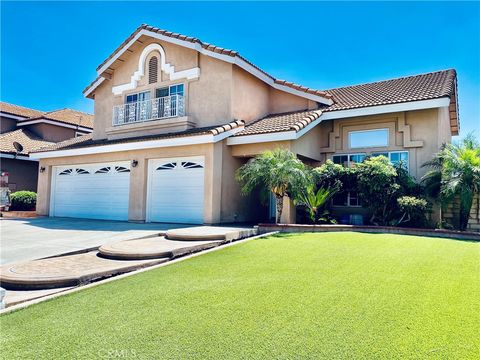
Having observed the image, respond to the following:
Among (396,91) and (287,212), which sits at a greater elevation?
(396,91)

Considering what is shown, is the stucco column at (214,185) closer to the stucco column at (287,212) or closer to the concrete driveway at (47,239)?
the stucco column at (287,212)

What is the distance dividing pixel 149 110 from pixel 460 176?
1550cm

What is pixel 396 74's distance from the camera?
2173cm

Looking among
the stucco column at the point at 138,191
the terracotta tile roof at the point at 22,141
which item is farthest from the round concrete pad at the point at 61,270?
the terracotta tile roof at the point at 22,141

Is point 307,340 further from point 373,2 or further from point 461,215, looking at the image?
point 373,2

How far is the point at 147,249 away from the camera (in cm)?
942

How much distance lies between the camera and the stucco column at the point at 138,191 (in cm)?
1792

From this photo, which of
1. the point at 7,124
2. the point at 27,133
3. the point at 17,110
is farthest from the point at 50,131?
the point at 17,110

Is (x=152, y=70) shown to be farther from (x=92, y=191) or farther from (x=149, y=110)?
(x=92, y=191)

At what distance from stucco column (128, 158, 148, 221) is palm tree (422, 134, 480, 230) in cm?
1272

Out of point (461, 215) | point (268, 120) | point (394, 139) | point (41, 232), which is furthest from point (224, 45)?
point (461, 215)

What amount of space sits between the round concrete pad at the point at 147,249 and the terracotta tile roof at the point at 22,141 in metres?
20.7

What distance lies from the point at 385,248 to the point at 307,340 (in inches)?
239

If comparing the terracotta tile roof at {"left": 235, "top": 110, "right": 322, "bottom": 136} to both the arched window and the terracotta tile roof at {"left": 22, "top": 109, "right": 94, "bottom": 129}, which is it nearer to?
the arched window
